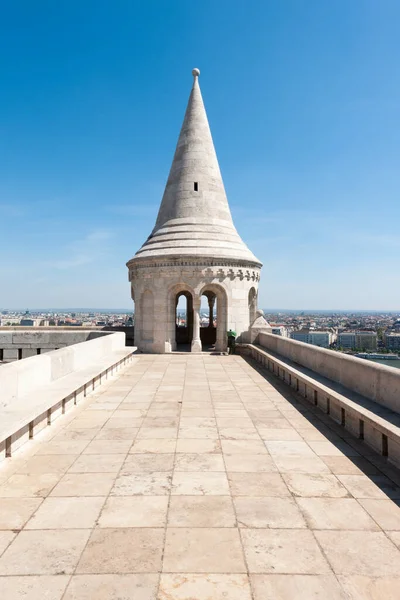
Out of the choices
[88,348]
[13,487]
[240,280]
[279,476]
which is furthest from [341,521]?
[240,280]

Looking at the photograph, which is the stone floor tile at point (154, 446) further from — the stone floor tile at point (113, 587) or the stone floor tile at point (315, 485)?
the stone floor tile at point (113, 587)

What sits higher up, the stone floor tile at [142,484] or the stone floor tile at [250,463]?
the stone floor tile at [142,484]

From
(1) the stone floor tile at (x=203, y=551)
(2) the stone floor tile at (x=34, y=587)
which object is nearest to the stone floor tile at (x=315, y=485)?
(1) the stone floor tile at (x=203, y=551)

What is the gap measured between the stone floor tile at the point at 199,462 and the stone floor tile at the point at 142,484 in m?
0.31

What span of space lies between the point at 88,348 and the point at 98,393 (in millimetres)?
1371

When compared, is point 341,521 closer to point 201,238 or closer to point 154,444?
point 154,444

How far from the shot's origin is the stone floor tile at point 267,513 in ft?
11.8

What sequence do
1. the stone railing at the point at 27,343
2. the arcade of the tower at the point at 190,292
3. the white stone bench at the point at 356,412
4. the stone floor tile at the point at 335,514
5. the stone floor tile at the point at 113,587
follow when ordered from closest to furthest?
the stone floor tile at the point at 113,587 → the stone floor tile at the point at 335,514 → the white stone bench at the point at 356,412 → the stone railing at the point at 27,343 → the arcade of the tower at the point at 190,292

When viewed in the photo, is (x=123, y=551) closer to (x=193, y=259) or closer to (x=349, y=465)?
(x=349, y=465)

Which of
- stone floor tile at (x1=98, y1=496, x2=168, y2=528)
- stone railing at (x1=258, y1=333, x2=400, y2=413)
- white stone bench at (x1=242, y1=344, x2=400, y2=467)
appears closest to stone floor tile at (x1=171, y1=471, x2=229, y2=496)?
stone floor tile at (x1=98, y1=496, x2=168, y2=528)

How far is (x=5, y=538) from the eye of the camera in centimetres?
337

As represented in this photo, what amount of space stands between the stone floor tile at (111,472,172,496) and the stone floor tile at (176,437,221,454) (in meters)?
0.81

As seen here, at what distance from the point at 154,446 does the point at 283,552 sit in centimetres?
271

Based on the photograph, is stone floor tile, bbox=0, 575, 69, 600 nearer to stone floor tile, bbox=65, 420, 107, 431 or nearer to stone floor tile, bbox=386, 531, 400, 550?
stone floor tile, bbox=386, 531, 400, 550
